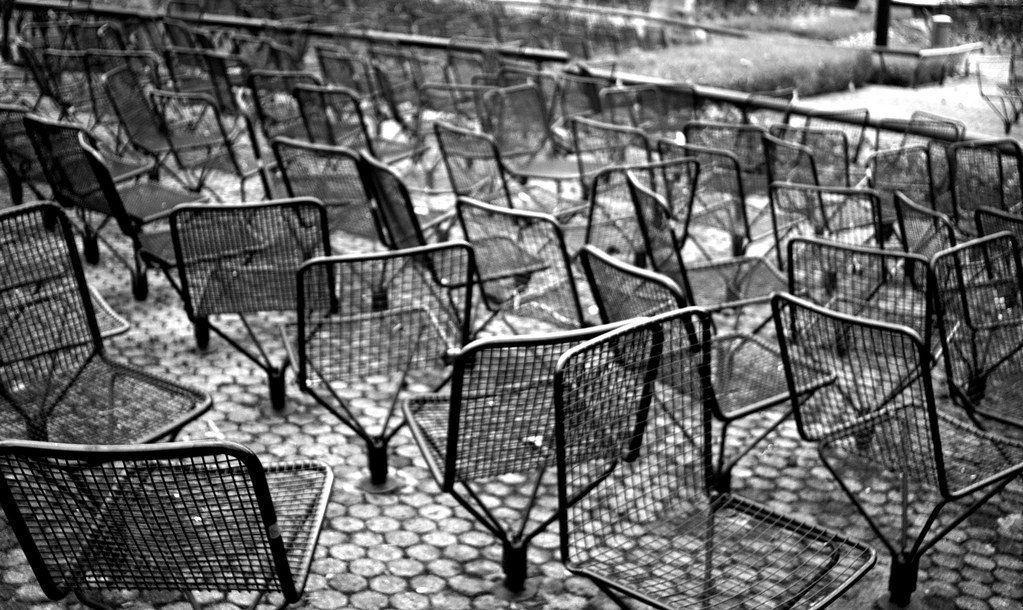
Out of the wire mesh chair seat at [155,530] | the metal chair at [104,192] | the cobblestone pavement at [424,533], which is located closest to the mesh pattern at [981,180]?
the cobblestone pavement at [424,533]

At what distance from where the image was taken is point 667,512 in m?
3.14

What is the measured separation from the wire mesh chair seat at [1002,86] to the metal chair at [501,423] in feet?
33.7

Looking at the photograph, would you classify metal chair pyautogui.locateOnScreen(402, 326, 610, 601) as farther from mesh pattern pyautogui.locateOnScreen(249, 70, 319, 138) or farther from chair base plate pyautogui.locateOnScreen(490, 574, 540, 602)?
mesh pattern pyautogui.locateOnScreen(249, 70, 319, 138)

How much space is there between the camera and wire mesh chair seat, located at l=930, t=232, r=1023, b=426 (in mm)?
4102

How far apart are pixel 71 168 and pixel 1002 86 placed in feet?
35.4

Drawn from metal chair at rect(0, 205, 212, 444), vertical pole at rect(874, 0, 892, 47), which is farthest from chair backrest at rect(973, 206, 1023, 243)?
vertical pole at rect(874, 0, 892, 47)

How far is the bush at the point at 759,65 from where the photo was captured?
1356 centimetres

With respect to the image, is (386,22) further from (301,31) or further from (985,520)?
(985,520)

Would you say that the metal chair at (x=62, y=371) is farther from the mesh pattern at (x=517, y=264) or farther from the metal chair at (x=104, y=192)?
the mesh pattern at (x=517, y=264)

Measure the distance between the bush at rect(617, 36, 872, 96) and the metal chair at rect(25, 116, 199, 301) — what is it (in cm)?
751

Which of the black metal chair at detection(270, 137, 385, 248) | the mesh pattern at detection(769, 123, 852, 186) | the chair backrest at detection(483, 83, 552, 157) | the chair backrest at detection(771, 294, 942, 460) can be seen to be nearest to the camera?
the chair backrest at detection(771, 294, 942, 460)

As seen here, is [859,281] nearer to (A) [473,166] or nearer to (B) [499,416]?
(B) [499,416]

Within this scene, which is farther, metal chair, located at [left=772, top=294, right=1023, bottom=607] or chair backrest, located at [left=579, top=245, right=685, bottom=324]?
chair backrest, located at [left=579, top=245, right=685, bottom=324]

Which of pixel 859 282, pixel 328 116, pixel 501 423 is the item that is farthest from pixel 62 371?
pixel 328 116
